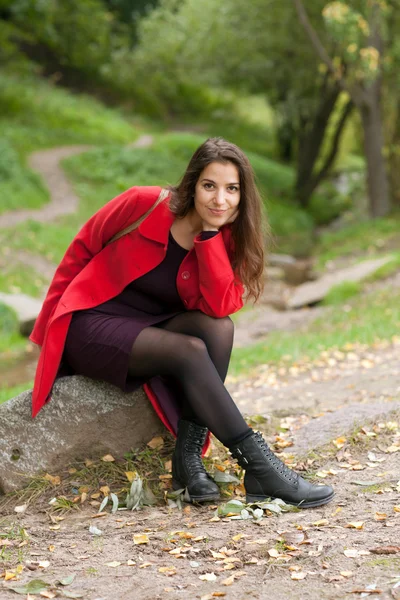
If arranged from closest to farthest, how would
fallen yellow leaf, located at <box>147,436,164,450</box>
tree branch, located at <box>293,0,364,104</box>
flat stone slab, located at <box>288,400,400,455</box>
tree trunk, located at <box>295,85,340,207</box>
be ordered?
fallen yellow leaf, located at <box>147,436,164,450</box> < flat stone slab, located at <box>288,400,400,455</box> < tree branch, located at <box>293,0,364,104</box> < tree trunk, located at <box>295,85,340,207</box>

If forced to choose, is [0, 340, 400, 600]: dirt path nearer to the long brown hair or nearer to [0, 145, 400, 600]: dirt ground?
[0, 145, 400, 600]: dirt ground

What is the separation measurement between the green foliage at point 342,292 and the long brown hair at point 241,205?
276 inches

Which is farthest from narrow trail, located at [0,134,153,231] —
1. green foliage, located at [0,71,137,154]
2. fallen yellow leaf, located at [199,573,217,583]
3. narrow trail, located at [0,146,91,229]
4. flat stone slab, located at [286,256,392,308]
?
fallen yellow leaf, located at [199,573,217,583]

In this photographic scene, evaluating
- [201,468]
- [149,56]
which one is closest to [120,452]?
[201,468]

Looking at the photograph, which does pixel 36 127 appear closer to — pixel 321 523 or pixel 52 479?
pixel 52 479

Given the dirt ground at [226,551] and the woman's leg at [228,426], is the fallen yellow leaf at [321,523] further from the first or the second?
the woman's leg at [228,426]

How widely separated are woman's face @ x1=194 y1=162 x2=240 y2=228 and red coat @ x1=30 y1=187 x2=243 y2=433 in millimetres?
109

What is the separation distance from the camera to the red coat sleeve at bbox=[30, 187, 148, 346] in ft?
13.0

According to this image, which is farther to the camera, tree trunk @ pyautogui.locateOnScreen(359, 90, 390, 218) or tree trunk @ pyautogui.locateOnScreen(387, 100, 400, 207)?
tree trunk @ pyautogui.locateOnScreen(387, 100, 400, 207)

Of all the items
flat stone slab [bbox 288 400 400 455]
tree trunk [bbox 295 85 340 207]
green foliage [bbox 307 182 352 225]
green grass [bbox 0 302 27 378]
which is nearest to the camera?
flat stone slab [bbox 288 400 400 455]

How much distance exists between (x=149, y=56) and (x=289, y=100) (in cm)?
956

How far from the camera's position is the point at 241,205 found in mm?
3938

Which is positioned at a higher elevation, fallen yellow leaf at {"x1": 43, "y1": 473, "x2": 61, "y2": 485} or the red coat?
the red coat

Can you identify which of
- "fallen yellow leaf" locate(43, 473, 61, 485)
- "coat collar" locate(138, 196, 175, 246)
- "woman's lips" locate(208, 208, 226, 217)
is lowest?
"fallen yellow leaf" locate(43, 473, 61, 485)
